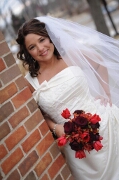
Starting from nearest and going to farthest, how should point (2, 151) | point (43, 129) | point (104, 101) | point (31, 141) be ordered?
1. point (2, 151)
2. point (31, 141)
3. point (43, 129)
4. point (104, 101)

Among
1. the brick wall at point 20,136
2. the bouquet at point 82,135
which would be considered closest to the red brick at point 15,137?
the brick wall at point 20,136

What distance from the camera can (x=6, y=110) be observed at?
5.36 feet

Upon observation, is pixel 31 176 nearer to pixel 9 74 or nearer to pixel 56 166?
pixel 56 166

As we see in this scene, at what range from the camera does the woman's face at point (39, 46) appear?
95.6 inches

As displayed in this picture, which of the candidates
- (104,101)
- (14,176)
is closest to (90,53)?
(104,101)

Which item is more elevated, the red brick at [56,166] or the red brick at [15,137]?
the red brick at [15,137]

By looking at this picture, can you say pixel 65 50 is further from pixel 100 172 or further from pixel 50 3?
Answer: pixel 50 3

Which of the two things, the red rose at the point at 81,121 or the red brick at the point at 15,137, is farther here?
the red rose at the point at 81,121

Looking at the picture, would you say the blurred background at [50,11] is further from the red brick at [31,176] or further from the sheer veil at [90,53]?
the red brick at [31,176]

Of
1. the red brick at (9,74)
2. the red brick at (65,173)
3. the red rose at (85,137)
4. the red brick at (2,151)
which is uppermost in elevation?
the red brick at (9,74)

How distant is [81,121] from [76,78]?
61cm

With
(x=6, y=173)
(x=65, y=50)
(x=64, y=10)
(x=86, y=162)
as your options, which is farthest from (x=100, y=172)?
(x=64, y=10)

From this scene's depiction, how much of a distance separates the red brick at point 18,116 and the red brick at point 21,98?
5 centimetres

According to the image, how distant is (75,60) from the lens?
8.20 ft
